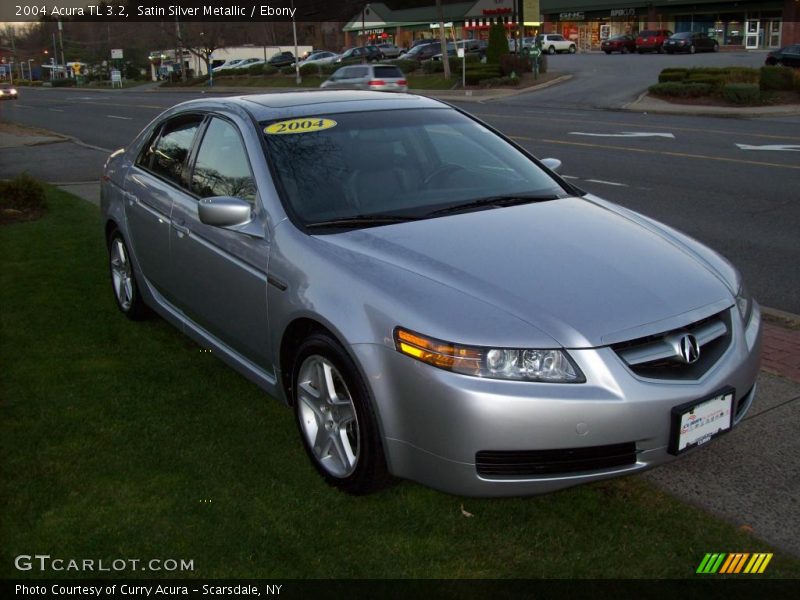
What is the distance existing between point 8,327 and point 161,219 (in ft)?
5.58

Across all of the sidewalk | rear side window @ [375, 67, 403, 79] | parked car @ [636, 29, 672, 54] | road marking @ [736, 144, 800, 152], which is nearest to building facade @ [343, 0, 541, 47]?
parked car @ [636, 29, 672, 54]

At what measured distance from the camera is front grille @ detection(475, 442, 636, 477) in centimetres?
319

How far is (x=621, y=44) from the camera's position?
61.0 metres

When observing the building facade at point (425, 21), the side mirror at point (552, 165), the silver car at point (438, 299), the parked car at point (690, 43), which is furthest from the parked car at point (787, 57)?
the silver car at point (438, 299)

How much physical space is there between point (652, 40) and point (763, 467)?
58403mm

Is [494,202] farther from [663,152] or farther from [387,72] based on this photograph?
[387,72]

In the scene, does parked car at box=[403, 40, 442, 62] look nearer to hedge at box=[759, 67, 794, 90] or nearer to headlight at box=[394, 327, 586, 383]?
hedge at box=[759, 67, 794, 90]

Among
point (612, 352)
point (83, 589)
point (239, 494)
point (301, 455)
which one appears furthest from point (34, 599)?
point (612, 352)

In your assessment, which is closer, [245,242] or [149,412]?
[245,242]

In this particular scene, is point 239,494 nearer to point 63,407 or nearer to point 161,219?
point 63,407

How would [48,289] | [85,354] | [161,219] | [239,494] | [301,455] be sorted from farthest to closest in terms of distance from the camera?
1. [48,289]
2. [85,354]
3. [161,219]
4. [301,455]
5. [239,494]

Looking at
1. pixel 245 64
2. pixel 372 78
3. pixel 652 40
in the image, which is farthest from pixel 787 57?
pixel 245 64

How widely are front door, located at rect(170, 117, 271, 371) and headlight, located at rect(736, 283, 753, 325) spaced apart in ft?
6.88

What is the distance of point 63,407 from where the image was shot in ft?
15.6
